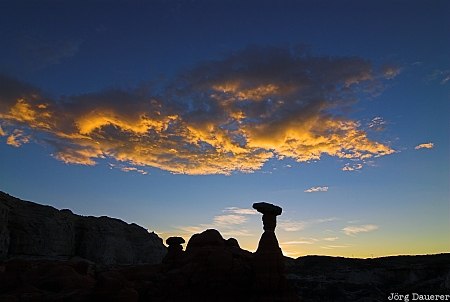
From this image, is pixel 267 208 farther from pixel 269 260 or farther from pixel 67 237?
pixel 67 237

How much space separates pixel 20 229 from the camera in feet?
213

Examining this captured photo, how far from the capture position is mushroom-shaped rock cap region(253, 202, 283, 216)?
3269 centimetres

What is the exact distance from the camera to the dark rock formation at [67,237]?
211 feet

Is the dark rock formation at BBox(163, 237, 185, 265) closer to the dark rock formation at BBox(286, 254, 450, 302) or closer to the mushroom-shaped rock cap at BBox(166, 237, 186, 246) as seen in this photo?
the mushroom-shaped rock cap at BBox(166, 237, 186, 246)

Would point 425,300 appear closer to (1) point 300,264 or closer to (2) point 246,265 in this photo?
(2) point 246,265

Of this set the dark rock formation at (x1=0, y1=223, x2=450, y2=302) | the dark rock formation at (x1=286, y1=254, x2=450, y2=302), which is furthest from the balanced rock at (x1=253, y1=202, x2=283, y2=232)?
the dark rock formation at (x1=286, y1=254, x2=450, y2=302)

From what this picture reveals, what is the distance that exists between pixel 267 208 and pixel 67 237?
55.3 m

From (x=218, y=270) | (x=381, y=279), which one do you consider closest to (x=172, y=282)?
(x=218, y=270)

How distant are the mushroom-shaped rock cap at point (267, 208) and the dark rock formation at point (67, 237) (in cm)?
4551

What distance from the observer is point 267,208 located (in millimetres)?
32688

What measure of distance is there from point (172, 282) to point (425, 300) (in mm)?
35322

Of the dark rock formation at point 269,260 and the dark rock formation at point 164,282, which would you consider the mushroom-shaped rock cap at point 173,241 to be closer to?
the dark rock formation at point 164,282

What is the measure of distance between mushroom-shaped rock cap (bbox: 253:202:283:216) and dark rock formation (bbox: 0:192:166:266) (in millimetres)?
45514

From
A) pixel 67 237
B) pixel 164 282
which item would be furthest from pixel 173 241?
pixel 67 237
